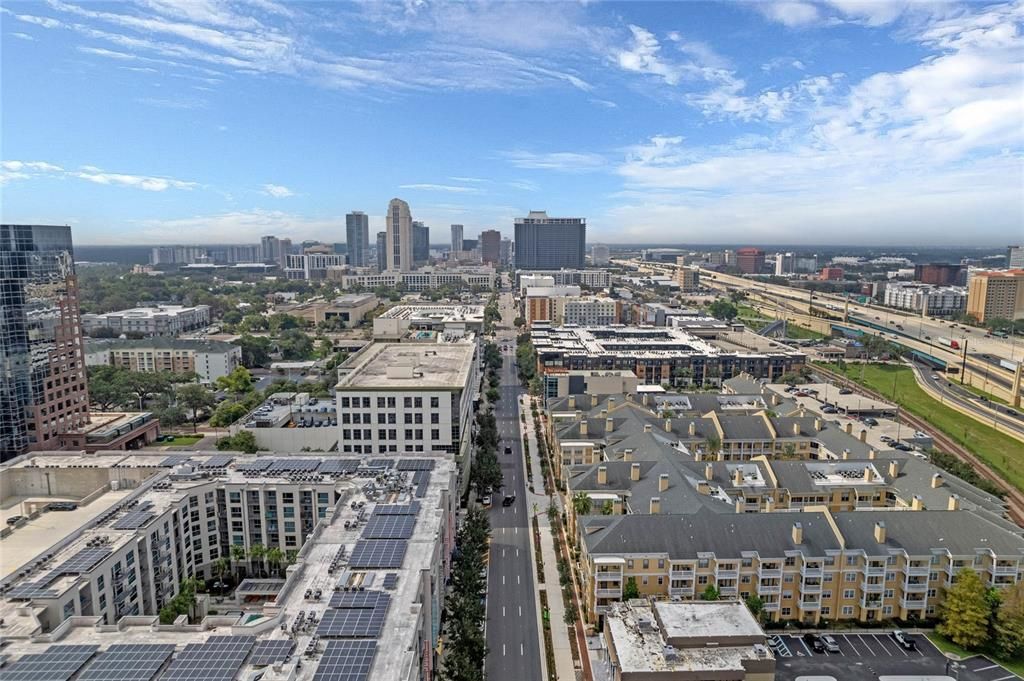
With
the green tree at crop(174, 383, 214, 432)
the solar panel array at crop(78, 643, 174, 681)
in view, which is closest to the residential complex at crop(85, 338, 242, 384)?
the green tree at crop(174, 383, 214, 432)

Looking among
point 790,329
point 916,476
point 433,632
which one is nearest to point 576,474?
point 433,632

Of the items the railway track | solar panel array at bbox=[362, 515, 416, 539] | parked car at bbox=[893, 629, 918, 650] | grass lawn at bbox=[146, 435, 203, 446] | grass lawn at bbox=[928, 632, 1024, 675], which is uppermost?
solar panel array at bbox=[362, 515, 416, 539]

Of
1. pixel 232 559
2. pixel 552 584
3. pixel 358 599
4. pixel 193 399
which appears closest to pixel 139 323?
pixel 193 399

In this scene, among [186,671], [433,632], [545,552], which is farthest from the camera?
[545,552]

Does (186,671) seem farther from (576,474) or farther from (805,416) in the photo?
(805,416)

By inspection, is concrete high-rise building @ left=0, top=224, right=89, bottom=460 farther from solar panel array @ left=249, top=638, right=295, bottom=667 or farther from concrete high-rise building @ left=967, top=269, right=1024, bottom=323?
concrete high-rise building @ left=967, top=269, right=1024, bottom=323

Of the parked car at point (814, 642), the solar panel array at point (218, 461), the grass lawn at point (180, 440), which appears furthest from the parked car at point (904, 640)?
A: the grass lawn at point (180, 440)
